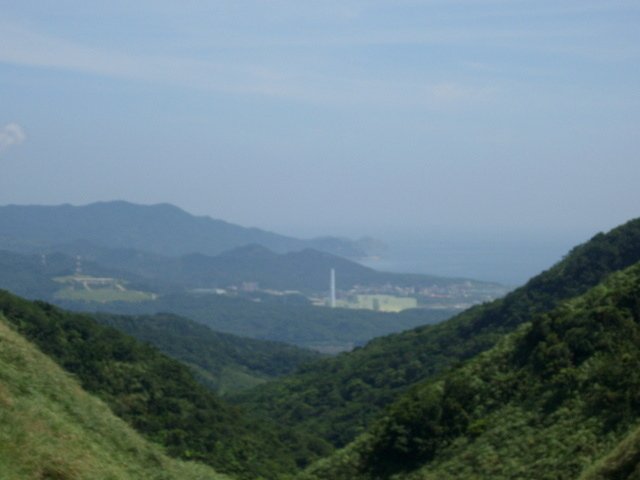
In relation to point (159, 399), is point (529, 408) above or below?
above

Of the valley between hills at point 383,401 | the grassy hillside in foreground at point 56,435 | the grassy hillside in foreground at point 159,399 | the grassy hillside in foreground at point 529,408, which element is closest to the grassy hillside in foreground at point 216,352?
the valley between hills at point 383,401

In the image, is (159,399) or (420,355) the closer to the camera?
(159,399)

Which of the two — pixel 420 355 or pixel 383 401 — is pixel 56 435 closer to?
pixel 383 401

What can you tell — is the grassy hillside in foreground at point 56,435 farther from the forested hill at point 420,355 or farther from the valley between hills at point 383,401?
the forested hill at point 420,355

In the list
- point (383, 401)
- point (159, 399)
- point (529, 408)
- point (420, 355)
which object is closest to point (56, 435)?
point (529, 408)

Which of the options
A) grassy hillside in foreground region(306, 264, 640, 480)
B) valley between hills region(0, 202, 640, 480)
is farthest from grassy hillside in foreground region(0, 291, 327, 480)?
grassy hillside in foreground region(306, 264, 640, 480)

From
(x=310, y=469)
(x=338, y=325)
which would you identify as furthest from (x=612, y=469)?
(x=338, y=325)
